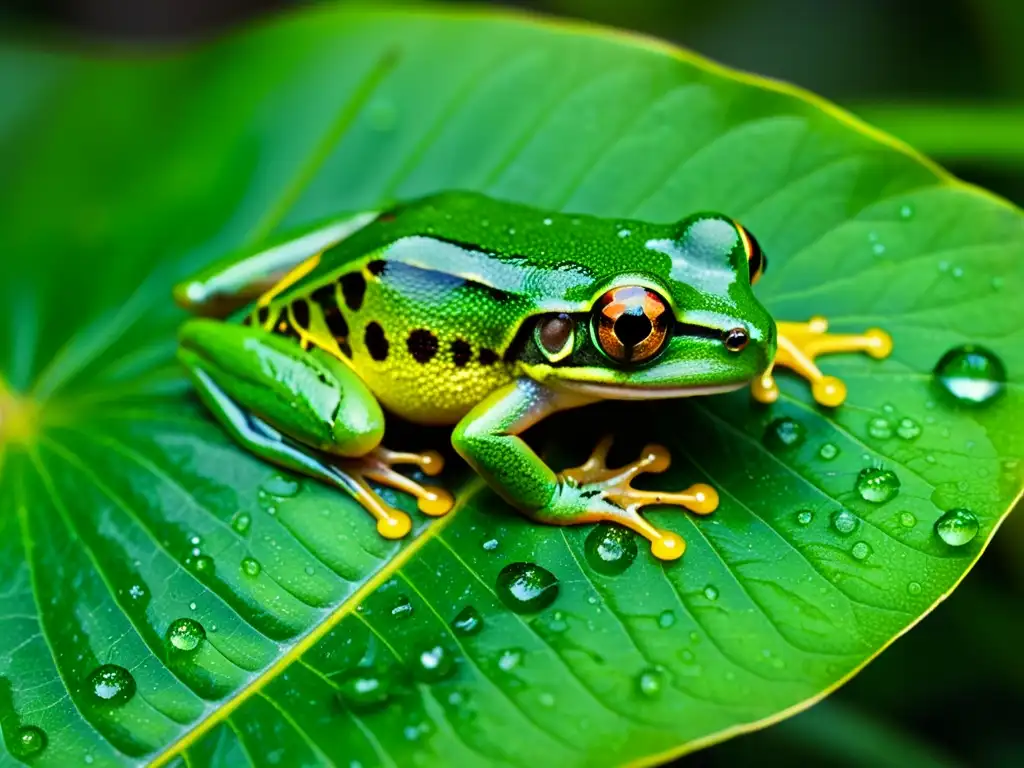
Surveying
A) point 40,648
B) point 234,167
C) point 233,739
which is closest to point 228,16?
point 234,167

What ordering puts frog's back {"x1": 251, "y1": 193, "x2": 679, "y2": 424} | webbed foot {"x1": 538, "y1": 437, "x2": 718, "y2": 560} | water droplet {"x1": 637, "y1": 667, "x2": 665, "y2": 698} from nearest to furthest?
1. water droplet {"x1": 637, "y1": 667, "x2": 665, "y2": 698}
2. webbed foot {"x1": 538, "y1": 437, "x2": 718, "y2": 560}
3. frog's back {"x1": 251, "y1": 193, "x2": 679, "y2": 424}

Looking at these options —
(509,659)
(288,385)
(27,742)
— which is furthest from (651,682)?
(27,742)

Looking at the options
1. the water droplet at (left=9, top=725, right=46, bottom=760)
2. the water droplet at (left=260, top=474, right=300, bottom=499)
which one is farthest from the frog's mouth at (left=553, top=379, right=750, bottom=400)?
the water droplet at (left=9, top=725, right=46, bottom=760)

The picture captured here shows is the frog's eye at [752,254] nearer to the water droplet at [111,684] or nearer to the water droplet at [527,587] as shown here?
the water droplet at [527,587]

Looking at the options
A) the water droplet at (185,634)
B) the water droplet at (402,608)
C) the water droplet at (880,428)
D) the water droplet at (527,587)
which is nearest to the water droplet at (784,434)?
the water droplet at (880,428)

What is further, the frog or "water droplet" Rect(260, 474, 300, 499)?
"water droplet" Rect(260, 474, 300, 499)

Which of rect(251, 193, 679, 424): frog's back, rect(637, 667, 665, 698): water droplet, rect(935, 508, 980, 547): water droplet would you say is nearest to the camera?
rect(637, 667, 665, 698): water droplet

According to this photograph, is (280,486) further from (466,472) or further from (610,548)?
(610,548)

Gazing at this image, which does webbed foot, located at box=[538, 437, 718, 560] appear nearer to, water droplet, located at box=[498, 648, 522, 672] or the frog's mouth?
the frog's mouth
